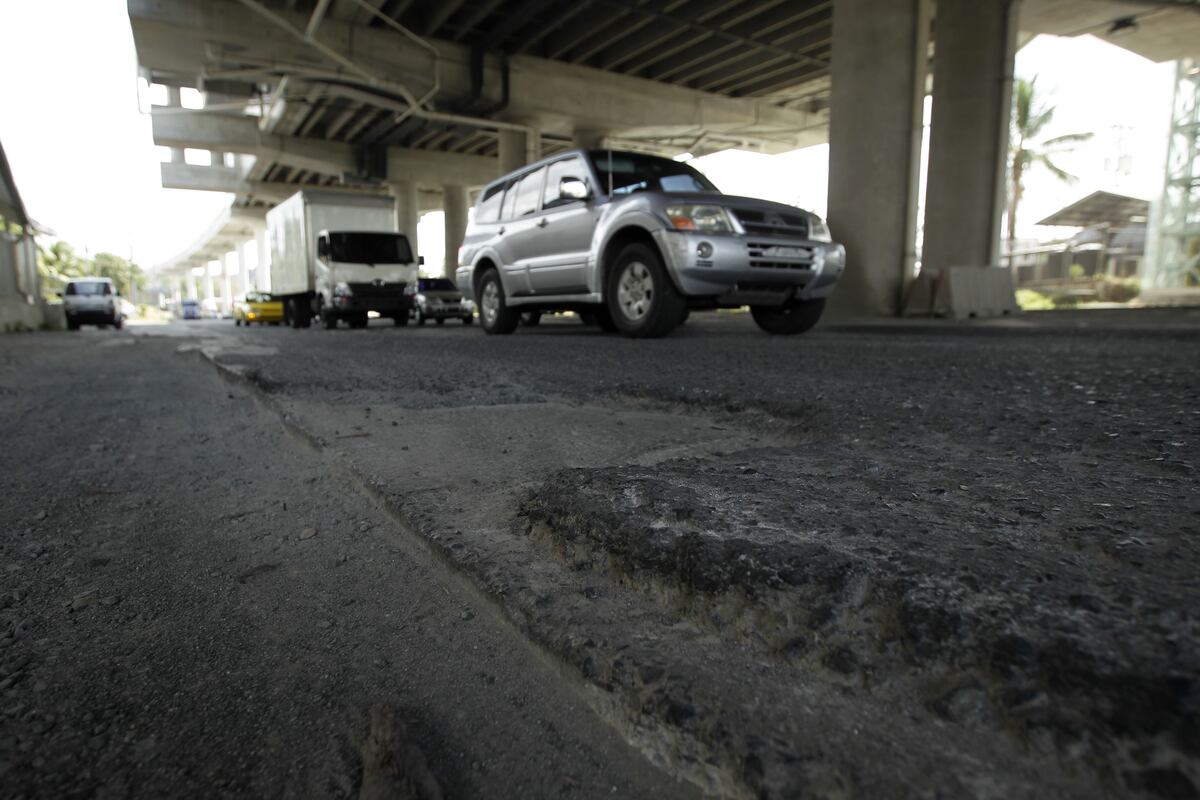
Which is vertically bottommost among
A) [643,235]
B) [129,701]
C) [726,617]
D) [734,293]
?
[129,701]

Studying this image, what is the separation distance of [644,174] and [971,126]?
7190 millimetres

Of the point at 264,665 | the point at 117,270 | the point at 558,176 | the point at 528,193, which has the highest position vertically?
the point at 117,270

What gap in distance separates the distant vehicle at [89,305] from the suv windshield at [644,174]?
24220 mm

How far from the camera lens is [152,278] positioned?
379ft

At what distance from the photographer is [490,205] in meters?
8.89

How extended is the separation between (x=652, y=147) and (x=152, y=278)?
388 feet

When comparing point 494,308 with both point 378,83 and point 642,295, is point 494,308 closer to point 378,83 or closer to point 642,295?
point 642,295

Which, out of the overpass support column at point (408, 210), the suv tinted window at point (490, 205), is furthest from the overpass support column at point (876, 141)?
the overpass support column at point (408, 210)

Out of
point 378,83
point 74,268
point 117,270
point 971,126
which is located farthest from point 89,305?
point 117,270

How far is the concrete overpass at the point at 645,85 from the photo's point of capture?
399 inches

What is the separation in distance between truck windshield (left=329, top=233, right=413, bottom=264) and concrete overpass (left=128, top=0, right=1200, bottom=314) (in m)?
3.54

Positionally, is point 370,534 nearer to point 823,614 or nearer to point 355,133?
point 823,614

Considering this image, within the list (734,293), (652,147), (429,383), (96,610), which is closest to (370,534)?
(96,610)

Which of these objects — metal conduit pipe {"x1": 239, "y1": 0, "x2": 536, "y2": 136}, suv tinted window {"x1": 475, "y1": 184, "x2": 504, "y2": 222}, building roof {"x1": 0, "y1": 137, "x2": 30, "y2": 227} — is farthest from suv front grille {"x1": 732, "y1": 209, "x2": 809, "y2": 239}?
building roof {"x1": 0, "y1": 137, "x2": 30, "y2": 227}
